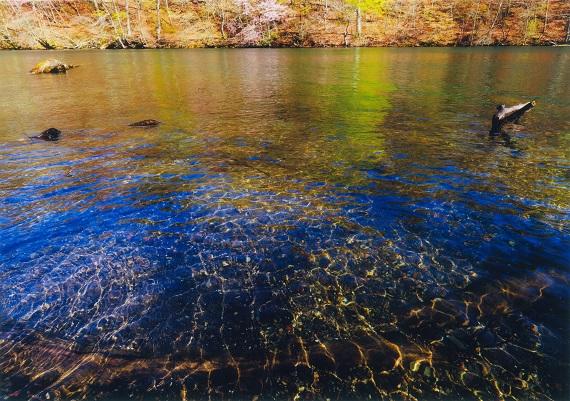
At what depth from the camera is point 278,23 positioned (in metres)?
111

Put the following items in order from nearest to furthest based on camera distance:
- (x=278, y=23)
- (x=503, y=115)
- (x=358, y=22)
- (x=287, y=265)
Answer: (x=287, y=265) → (x=503, y=115) → (x=358, y=22) → (x=278, y=23)

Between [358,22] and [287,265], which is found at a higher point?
[358,22]

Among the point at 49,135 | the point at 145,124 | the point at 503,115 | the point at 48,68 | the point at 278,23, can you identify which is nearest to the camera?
the point at 49,135

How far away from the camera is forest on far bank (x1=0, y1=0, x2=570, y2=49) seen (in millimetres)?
96875

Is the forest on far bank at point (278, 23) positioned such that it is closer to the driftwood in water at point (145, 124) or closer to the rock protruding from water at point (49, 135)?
the driftwood in water at point (145, 124)

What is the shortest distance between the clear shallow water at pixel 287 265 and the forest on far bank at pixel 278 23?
97.4 metres

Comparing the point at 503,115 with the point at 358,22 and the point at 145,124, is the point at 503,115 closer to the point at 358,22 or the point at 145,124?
the point at 145,124

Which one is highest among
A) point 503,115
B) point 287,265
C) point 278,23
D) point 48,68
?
point 278,23

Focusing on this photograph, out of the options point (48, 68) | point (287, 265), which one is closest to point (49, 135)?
point (287, 265)

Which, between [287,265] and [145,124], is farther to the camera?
[145,124]

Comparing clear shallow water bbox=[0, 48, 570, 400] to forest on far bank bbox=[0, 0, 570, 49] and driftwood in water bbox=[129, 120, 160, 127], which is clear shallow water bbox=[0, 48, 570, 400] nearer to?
driftwood in water bbox=[129, 120, 160, 127]

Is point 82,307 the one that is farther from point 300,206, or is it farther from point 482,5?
point 482,5

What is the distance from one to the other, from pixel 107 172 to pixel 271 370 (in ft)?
39.4

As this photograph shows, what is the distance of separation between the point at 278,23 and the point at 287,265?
390ft
